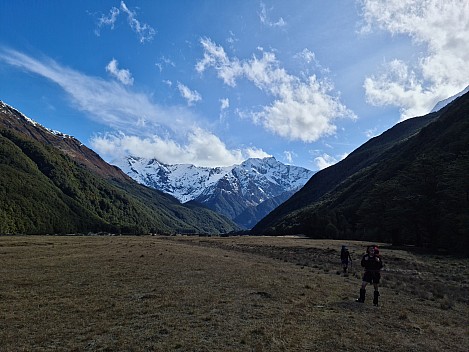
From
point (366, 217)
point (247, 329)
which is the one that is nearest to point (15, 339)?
point (247, 329)

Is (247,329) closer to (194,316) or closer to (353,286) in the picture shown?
(194,316)

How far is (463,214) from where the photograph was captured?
52625mm

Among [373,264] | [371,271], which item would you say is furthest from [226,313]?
[373,264]

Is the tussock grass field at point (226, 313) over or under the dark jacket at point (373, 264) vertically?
under

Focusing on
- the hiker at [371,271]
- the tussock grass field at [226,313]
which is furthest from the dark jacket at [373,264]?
the tussock grass field at [226,313]

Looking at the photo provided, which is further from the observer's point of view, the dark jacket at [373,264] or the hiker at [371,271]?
the dark jacket at [373,264]

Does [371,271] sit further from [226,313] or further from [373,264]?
[226,313]

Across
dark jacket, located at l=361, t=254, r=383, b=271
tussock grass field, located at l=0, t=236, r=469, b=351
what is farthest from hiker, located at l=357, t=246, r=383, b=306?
tussock grass field, located at l=0, t=236, r=469, b=351

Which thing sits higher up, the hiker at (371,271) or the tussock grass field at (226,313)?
the hiker at (371,271)

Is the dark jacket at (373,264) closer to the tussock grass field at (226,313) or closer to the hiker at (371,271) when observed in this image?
the hiker at (371,271)

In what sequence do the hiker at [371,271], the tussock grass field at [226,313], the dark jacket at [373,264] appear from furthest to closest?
the dark jacket at [373,264], the hiker at [371,271], the tussock grass field at [226,313]

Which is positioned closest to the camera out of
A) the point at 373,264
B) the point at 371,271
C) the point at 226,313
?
the point at 226,313

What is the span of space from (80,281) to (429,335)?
77.1 feet

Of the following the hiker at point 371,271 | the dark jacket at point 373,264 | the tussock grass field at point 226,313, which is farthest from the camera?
the dark jacket at point 373,264
